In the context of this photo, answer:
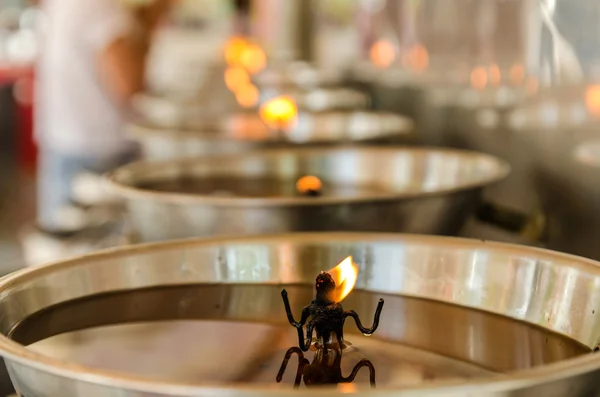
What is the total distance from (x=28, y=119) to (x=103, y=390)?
7.04m

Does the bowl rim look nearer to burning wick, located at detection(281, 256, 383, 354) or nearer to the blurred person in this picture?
burning wick, located at detection(281, 256, 383, 354)

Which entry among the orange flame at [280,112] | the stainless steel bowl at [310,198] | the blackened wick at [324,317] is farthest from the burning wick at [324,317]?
the orange flame at [280,112]

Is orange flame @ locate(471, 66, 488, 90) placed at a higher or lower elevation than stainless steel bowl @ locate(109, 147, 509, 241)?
higher

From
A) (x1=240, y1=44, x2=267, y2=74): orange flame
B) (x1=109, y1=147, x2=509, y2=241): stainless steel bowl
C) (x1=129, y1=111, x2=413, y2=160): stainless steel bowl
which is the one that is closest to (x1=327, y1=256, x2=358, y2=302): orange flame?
(x1=109, y1=147, x2=509, y2=241): stainless steel bowl

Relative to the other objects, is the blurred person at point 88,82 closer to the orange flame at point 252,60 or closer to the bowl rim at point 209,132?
the orange flame at point 252,60

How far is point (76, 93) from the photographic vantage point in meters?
3.05

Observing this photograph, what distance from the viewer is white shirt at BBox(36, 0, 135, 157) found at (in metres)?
2.95

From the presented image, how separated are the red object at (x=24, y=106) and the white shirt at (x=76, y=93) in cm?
410

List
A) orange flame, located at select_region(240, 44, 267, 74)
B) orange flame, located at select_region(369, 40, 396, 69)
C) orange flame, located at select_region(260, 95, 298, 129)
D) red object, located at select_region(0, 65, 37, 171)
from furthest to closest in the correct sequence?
red object, located at select_region(0, 65, 37, 171) → orange flame, located at select_region(240, 44, 267, 74) → orange flame, located at select_region(369, 40, 396, 69) → orange flame, located at select_region(260, 95, 298, 129)

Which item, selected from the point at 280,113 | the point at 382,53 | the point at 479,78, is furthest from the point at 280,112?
the point at 382,53

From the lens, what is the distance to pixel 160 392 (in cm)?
42

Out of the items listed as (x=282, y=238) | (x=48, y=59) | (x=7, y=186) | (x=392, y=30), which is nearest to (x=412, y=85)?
(x=392, y=30)

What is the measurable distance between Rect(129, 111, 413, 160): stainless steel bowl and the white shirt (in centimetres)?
117

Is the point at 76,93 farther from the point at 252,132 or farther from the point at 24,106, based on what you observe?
the point at 24,106
